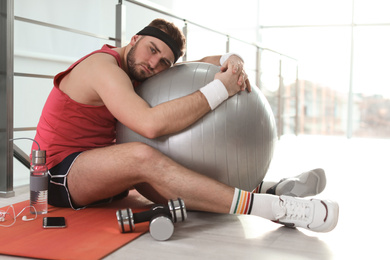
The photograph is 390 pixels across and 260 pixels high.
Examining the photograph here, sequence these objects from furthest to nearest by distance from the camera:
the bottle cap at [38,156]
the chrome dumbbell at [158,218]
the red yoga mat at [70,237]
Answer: the bottle cap at [38,156] → the chrome dumbbell at [158,218] → the red yoga mat at [70,237]

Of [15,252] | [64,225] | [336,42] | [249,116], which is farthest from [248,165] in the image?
[336,42]

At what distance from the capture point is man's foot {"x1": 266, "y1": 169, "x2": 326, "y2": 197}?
6.81 ft

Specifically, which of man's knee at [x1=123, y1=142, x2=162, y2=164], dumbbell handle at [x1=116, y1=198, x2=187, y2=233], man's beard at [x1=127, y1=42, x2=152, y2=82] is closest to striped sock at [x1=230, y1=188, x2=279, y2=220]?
dumbbell handle at [x1=116, y1=198, x2=187, y2=233]

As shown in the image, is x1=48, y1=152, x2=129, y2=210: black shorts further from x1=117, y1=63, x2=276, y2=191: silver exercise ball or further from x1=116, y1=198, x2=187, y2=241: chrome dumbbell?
x1=116, y1=198, x2=187, y2=241: chrome dumbbell

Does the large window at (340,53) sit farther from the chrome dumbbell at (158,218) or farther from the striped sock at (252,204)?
the chrome dumbbell at (158,218)

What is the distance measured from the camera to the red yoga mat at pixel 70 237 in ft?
4.58

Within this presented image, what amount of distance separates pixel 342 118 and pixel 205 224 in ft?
21.9

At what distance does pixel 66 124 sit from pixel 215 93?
0.64 metres

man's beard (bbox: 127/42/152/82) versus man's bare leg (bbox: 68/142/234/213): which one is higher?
man's beard (bbox: 127/42/152/82)

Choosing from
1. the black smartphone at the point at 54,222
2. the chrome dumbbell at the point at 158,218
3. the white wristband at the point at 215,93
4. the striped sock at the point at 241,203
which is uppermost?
the white wristband at the point at 215,93

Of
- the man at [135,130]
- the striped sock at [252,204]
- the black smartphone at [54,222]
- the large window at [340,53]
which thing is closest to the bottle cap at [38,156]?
the man at [135,130]

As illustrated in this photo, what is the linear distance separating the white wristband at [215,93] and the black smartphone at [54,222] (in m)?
0.73

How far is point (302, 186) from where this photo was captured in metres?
2.08

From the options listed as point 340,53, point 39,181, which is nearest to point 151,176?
point 39,181
